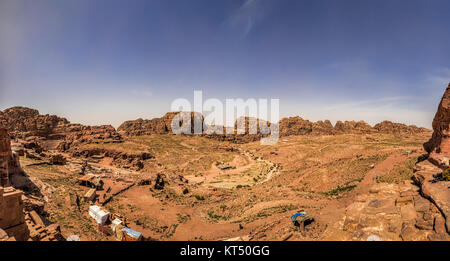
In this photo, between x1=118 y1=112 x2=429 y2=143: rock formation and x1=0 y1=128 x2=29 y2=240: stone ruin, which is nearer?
x1=0 y1=128 x2=29 y2=240: stone ruin

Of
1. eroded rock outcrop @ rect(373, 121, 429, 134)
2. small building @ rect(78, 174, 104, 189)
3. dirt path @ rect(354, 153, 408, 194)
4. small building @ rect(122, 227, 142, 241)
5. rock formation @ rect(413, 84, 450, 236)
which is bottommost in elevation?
small building @ rect(122, 227, 142, 241)

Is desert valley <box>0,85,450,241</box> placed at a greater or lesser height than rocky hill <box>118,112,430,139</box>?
lesser

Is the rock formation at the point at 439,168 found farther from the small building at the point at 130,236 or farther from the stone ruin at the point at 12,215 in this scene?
the stone ruin at the point at 12,215

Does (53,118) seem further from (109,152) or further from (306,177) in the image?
(306,177)

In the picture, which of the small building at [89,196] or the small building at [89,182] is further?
the small building at [89,182]

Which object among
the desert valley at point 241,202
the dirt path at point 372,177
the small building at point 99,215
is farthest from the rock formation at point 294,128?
the dirt path at point 372,177

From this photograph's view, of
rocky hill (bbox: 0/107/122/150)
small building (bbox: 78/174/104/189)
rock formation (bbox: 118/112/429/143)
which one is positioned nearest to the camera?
small building (bbox: 78/174/104/189)

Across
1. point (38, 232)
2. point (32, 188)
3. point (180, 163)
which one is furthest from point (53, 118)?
point (38, 232)

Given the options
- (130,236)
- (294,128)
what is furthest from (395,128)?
(130,236)

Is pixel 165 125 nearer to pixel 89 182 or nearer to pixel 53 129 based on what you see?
pixel 53 129

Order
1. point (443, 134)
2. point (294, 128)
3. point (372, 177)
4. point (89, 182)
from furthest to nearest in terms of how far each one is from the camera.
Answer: point (294, 128) < point (89, 182) < point (372, 177) < point (443, 134)

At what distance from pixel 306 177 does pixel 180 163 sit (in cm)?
4020

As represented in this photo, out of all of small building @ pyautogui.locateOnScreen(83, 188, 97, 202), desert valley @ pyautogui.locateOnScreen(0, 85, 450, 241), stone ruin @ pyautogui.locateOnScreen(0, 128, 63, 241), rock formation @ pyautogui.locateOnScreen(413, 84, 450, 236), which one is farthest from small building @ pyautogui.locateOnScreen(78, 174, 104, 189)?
rock formation @ pyautogui.locateOnScreen(413, 84, 450, 236)

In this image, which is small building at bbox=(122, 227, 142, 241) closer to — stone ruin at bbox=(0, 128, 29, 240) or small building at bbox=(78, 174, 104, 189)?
stone ruin at bbox=(0, 128, 29, 240)
